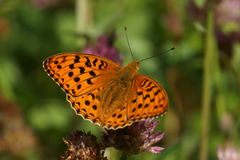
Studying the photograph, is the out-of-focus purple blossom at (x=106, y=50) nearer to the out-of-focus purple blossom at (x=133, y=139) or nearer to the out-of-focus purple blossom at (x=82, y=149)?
the out-of-focus purple blossom at (x=133, y=139)

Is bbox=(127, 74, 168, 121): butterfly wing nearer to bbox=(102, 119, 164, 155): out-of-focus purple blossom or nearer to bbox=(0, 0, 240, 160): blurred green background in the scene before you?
bbox=(102, 119, 164, 155): out-of-focus purple blossom

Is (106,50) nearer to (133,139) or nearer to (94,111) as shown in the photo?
(94,111)

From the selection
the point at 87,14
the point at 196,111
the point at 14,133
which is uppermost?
the point at 87,14

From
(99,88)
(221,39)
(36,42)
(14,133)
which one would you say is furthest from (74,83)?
(36,42)

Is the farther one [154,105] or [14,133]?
[14,133]

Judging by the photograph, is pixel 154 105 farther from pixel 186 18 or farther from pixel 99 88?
pixel 186 18

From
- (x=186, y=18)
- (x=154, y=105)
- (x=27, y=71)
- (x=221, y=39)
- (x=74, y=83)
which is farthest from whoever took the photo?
(x=27, y=71)

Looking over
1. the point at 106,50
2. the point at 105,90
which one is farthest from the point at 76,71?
the point at 106,50

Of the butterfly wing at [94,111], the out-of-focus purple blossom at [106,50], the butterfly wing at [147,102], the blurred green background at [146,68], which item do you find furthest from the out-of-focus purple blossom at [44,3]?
the butterfly wing at [147,102]
